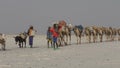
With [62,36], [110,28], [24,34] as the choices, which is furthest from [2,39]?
[110,28]

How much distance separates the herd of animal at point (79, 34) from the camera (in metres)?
32.0

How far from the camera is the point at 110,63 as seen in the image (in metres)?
17.8

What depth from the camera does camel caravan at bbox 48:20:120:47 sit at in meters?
32.8

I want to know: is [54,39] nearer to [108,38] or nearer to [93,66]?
[93,66]

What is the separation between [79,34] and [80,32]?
0.60ft

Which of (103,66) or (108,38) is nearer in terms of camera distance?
(103,66)

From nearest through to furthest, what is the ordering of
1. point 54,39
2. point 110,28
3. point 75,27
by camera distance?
point 54,39 → point 75,27 → point 110,28

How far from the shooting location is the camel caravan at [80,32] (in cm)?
3278

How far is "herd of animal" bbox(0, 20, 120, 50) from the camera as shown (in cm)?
3200

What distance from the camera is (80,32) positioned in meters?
38.5

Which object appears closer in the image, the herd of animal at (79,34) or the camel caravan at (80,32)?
the herd of animal at (79,34)

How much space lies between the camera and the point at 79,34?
3847cm

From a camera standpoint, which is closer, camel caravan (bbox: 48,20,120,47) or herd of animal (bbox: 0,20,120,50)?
herd of animal (bbox: 0,20,120,50)

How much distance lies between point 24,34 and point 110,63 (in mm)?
14886
